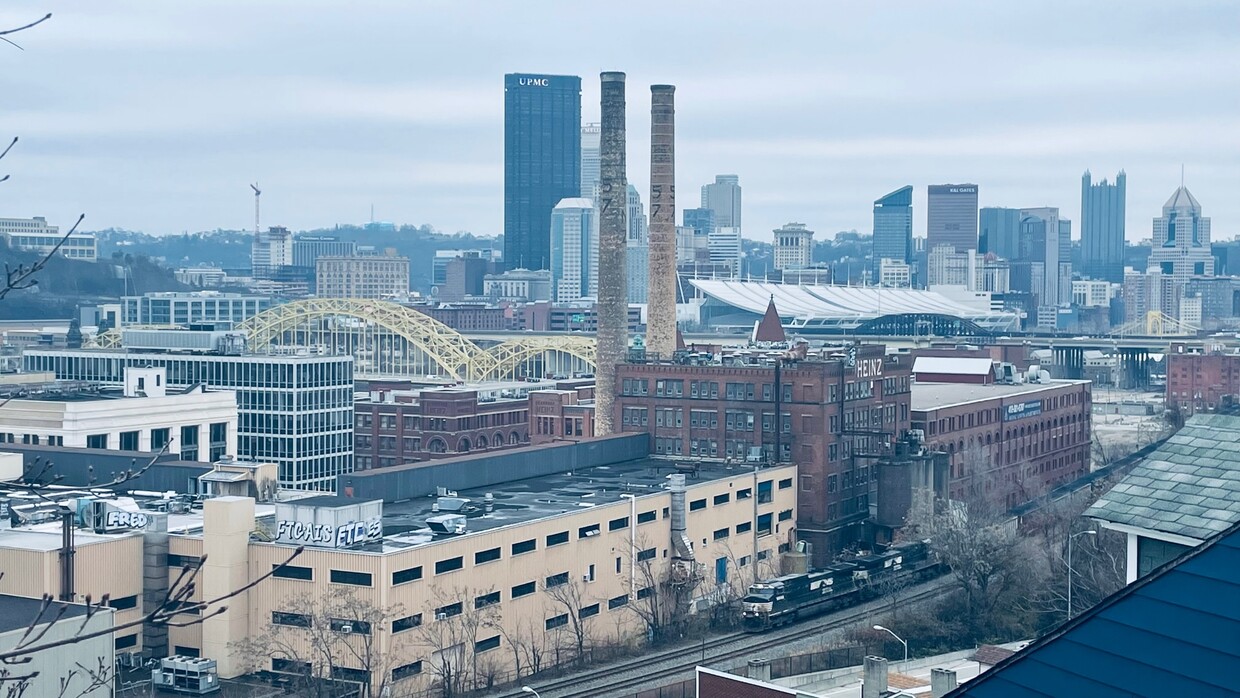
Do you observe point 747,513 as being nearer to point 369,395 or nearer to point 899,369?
point 899,369

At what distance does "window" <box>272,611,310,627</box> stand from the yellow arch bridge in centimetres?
6424

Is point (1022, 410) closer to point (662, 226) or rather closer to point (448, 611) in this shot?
point (662, 226)

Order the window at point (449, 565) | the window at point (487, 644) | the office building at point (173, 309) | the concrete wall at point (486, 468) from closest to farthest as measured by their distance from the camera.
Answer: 1. the window at point (449, 565)
2. the window at point (487, 644)
3. the concrete wall at point (486, 468)
4. the office building at point (173, 309)

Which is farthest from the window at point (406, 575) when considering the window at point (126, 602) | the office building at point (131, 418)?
the office building at point (131, 418)

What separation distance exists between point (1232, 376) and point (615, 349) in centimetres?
7765

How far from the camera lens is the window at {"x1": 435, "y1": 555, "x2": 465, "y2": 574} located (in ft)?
149

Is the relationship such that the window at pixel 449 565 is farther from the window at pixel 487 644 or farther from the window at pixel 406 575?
the window at pixel 487 644

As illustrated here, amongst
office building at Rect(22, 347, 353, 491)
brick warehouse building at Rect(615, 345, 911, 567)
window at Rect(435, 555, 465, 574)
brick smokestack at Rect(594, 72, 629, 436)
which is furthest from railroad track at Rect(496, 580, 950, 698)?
office building at Rect(22, 347, 353, 491)

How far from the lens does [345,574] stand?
144 feet

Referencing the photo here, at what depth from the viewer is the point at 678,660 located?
160 feet

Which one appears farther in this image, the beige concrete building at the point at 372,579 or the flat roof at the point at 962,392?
the flat roof at the point at 962,392

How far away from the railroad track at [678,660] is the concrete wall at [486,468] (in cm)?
1255

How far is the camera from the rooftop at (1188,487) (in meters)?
22.3

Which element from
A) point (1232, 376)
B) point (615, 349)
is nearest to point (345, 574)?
point (615, 349)
